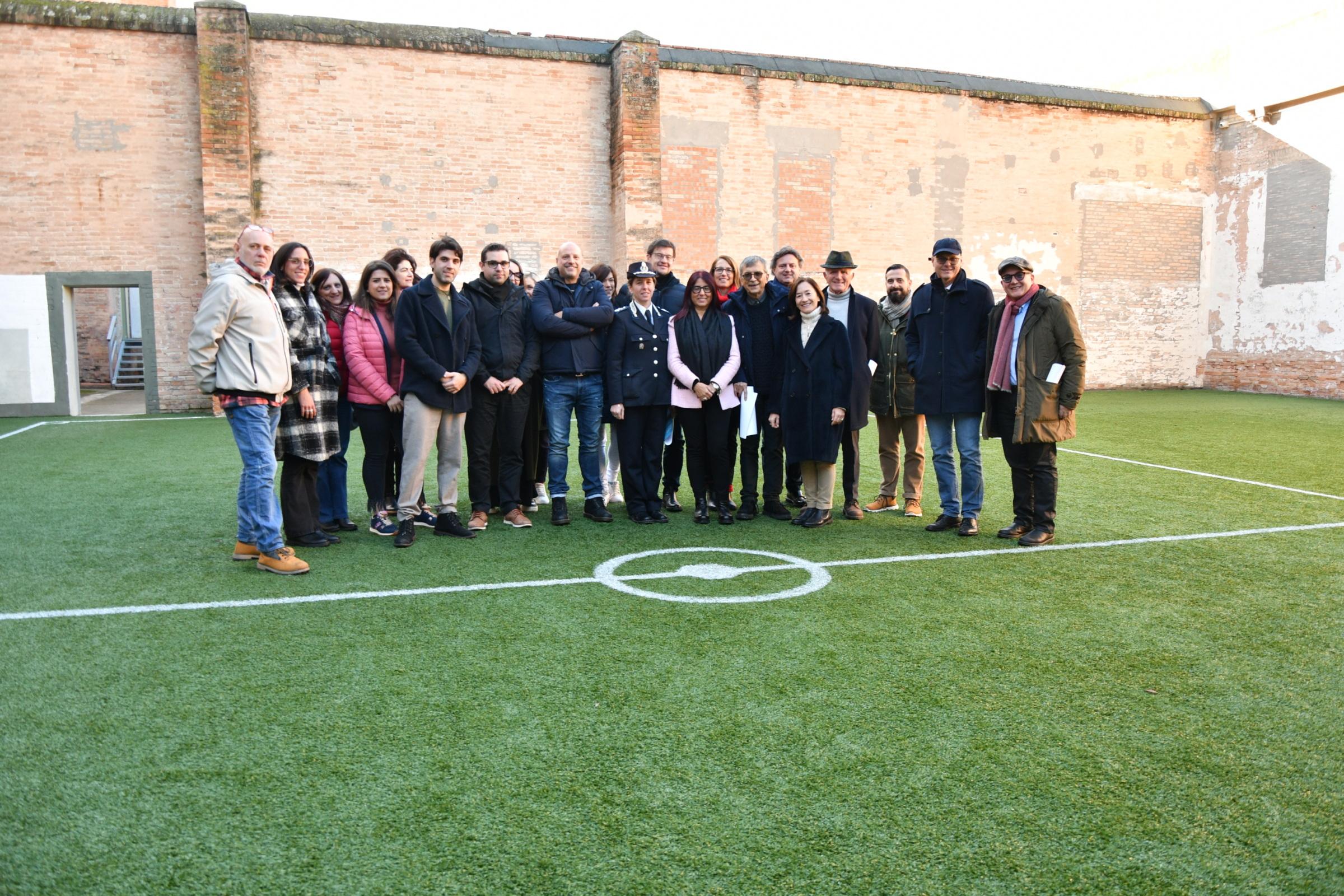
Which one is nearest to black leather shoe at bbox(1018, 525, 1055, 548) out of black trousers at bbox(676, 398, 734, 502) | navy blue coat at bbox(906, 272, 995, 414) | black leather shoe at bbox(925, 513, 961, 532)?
black leather shoe at bbox(925, 513, 961, 532)

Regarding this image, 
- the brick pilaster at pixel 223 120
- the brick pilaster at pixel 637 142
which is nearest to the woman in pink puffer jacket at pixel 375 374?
the brick pilaster at pixel 223 120

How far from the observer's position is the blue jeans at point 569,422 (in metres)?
7.09

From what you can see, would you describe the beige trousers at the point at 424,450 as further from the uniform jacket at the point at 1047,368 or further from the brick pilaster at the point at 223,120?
the brick pilaster at the point at 223,120

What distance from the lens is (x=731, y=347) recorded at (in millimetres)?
7137

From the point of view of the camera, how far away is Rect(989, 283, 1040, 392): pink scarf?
6.55 m

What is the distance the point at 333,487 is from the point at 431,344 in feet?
4.45

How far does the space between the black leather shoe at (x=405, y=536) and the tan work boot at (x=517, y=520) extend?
2.54 feet

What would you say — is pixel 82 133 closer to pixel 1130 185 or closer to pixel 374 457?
pixel 374 457

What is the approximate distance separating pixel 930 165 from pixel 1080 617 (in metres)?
17.3

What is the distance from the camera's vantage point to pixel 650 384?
7094 millimetres

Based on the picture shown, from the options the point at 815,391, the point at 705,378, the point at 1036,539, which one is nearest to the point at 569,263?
the point at 705,378

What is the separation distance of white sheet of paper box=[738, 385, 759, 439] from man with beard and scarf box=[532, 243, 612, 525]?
110 centimetres

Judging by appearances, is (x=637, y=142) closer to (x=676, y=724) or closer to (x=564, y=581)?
(x=564, y=581)

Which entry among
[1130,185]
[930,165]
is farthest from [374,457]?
[1130,185]
